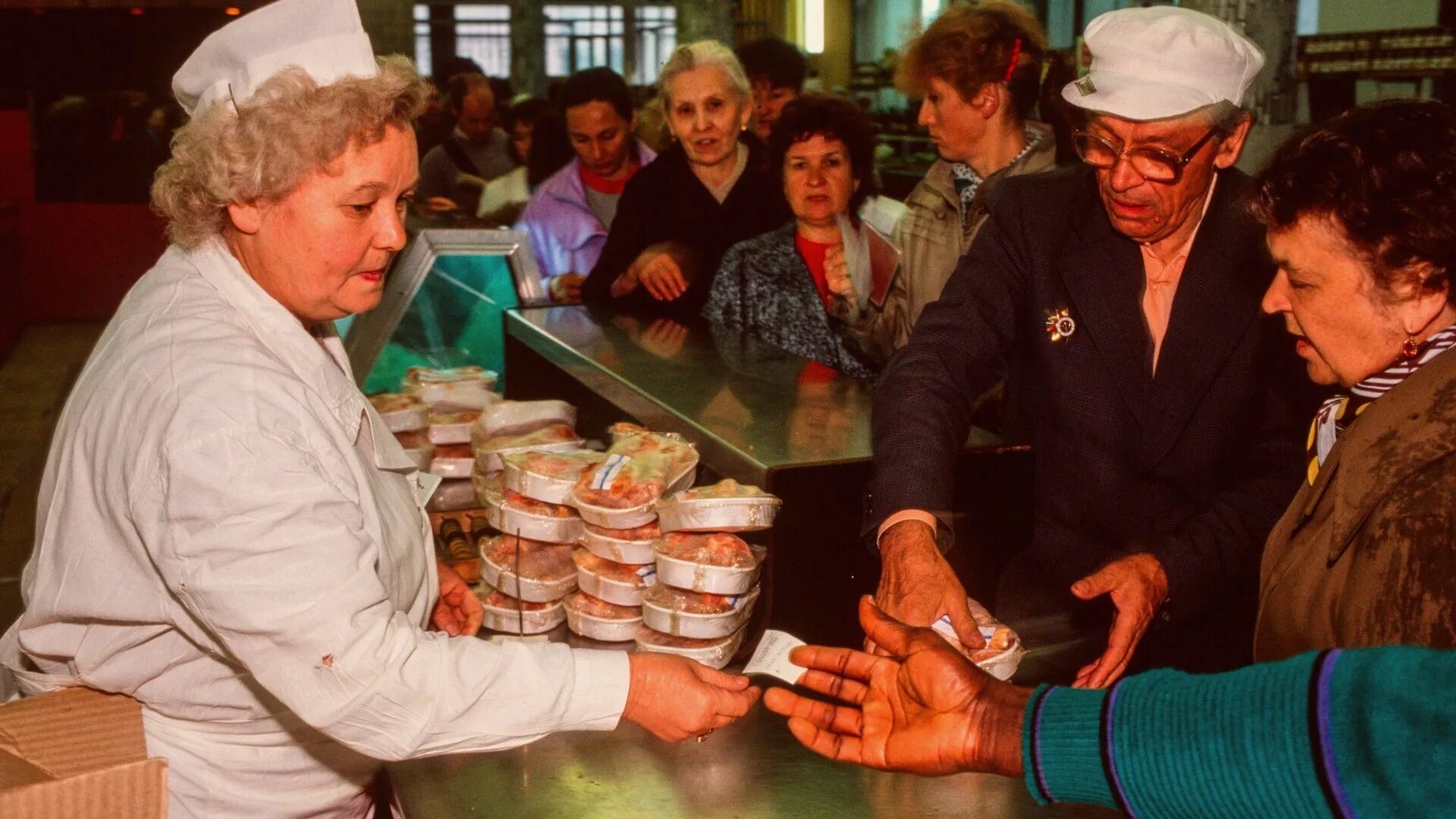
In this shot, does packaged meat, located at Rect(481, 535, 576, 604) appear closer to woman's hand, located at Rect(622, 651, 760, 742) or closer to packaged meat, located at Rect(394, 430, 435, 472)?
packaged meat, located at Rect(394, 430, 435, 472)

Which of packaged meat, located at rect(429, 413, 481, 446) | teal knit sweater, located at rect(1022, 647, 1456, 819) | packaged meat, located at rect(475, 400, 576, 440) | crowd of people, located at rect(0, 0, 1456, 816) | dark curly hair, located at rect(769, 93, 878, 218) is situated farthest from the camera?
dark curly hair, located at rect(769, 93, 878, 218)

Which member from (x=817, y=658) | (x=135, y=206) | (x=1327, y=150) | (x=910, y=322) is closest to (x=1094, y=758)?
(x=817, y=658)

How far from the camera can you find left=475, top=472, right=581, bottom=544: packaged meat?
263cm

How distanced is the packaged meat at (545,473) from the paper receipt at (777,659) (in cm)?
65

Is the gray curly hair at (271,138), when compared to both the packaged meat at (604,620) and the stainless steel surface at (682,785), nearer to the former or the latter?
the stainless steel surface at (682,785)

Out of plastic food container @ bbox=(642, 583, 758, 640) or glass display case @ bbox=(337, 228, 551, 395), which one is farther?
glass display case @ bbox=(337, 228, 551, 395)

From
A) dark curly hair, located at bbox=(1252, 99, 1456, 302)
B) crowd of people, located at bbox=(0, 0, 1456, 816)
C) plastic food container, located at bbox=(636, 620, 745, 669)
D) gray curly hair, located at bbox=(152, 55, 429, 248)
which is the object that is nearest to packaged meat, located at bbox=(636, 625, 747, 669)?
plastic food container, located at bbox=(636, 620, 745, 669)

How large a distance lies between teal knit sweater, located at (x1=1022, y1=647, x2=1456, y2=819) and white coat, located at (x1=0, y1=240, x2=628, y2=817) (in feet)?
2.15

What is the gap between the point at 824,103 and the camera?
4.07 metres

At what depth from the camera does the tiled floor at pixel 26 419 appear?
6.33 m

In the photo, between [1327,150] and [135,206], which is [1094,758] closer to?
[1327,150]

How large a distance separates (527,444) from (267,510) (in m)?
1.40

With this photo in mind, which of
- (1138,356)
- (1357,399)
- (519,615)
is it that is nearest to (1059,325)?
(1138,356)

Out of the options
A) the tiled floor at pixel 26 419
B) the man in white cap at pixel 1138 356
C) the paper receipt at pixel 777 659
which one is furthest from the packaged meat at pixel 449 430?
the tiled floor at pixel 26 419
